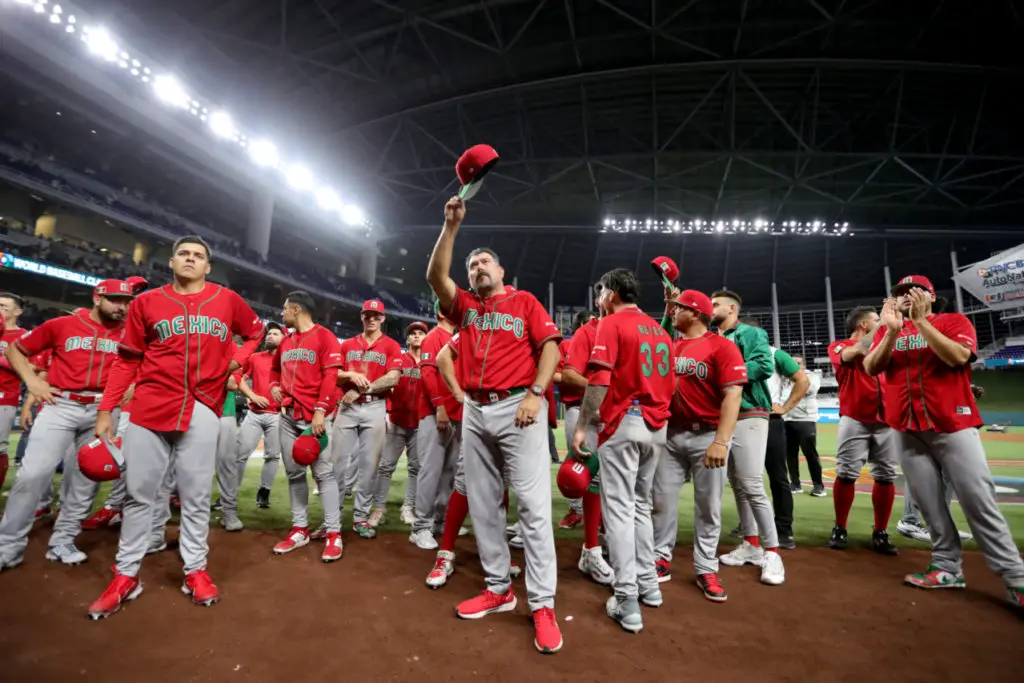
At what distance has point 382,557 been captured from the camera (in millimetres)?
3912

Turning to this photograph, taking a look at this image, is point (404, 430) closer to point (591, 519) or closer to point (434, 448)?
point (434, 448)

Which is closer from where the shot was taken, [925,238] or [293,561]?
[293,561]

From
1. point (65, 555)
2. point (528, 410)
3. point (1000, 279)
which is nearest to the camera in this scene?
point (528, 410)

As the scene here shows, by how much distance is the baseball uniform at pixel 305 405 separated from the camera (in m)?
4.09

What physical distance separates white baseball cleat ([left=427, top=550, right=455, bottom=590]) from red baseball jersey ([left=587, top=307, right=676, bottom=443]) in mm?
1480

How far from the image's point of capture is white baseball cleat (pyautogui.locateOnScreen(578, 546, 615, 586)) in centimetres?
351

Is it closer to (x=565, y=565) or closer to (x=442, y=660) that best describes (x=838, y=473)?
(x=565, y=565)

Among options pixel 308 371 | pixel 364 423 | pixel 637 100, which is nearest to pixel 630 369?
pixel 364 423

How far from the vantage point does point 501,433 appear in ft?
9.62

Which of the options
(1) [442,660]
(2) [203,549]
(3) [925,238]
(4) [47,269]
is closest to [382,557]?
(2) [203,549]

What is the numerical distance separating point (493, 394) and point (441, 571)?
1.45 m

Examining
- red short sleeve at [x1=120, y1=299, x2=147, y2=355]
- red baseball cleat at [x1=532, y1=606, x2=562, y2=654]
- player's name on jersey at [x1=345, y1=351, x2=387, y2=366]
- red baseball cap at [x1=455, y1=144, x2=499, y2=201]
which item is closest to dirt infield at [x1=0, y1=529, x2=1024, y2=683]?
red baseball cleat at [x1=532, y1=606, x2=562, y2=654]

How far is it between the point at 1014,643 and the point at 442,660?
10.4 feet

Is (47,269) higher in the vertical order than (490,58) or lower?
lower
